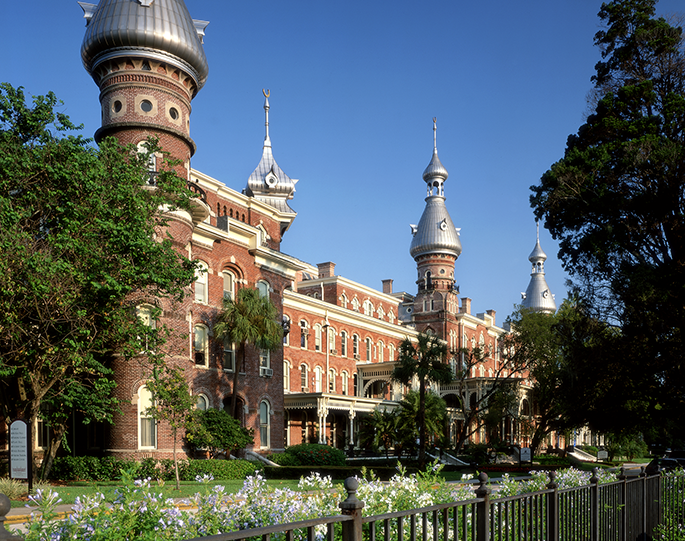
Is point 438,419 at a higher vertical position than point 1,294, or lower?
lower

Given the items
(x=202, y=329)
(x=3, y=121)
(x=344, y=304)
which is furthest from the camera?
(x=344, y=304)

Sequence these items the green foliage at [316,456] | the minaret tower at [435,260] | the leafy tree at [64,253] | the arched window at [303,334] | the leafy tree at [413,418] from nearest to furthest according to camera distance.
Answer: the leafy tree at [64,253]
the green foliage at [316,456]
the leafy tree at [413,418]
the arched window at [303,334]
the minaret tower at [435,260]

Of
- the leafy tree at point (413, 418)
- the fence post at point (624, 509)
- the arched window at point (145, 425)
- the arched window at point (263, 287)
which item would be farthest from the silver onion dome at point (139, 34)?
the fence post at point (624, 509)

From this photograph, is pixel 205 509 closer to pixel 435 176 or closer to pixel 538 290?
pixel 435 176

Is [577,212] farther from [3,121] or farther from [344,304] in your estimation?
[344,304]

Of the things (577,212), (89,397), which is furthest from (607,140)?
(89,397)

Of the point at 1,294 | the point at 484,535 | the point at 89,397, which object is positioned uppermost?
the point at 1,294

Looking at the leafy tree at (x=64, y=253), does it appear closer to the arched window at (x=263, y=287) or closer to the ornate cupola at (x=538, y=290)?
the arched window at (x=263, y=287)

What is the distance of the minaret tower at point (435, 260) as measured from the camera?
70000 millimetres

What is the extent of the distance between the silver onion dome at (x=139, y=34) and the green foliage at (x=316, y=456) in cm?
1857

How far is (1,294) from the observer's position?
1980 cm

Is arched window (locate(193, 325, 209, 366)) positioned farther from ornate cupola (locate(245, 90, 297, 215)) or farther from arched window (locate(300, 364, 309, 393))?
ornate cupola (locate(245, 90, 297, 215))

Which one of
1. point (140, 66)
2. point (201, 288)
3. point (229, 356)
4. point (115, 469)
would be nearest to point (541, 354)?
point (229, 356)

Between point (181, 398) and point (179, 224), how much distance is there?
9.11m
